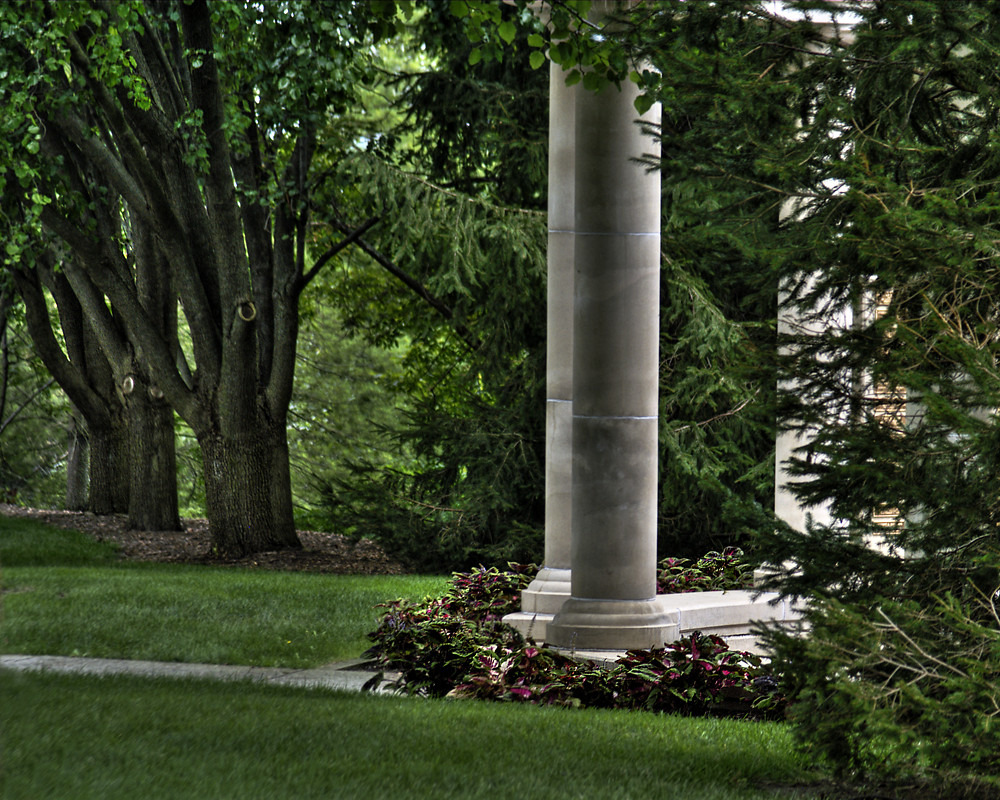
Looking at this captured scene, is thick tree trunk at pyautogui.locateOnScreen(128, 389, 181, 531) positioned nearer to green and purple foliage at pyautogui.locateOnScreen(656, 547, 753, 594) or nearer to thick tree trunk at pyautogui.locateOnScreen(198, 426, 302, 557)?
thick tree trunk at pyautogui.locateOnScreen(198, 426, 302, 557)

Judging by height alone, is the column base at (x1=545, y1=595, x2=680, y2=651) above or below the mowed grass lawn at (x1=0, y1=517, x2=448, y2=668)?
above

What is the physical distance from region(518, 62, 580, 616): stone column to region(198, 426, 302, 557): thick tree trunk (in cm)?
660

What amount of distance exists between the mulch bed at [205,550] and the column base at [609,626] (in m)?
7.25

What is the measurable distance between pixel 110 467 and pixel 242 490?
554cm

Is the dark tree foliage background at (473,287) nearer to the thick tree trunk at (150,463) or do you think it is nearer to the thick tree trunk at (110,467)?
the thick tree trunk at (150,463)

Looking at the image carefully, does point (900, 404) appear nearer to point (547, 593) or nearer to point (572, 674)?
point (572, 674)

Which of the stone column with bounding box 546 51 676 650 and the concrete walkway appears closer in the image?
the concrete walkway

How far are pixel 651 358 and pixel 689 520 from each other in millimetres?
7509

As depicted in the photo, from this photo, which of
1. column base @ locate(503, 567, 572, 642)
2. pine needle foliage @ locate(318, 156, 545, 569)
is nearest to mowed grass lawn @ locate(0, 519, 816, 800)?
column base @ locate(503, 567, 572, 642)

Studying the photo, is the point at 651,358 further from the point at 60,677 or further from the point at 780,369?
the point at 60,677

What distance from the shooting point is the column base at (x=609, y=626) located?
7.39 metres

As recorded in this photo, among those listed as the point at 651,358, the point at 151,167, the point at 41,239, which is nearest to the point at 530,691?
the point at 651,358

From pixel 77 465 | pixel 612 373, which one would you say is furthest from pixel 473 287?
pixel 77 465

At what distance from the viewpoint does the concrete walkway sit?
7086 mm
